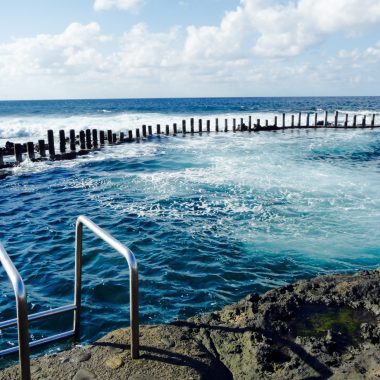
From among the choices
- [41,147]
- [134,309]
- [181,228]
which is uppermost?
[134,309]

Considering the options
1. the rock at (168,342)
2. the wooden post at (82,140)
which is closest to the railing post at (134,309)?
the rock at (168,342)

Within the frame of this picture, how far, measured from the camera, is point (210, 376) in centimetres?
363

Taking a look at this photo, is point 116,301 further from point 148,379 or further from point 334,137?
point 334,137

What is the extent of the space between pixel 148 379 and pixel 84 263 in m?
5.39

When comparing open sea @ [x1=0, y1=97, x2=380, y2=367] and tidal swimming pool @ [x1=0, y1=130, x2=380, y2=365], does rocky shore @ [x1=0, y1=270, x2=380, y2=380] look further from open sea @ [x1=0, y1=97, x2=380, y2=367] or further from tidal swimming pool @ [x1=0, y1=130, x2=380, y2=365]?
tidal swimming pool @ [x1=0, y1=130, x2=380, y2=365]

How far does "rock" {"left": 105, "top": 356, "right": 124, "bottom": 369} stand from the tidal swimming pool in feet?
6.92

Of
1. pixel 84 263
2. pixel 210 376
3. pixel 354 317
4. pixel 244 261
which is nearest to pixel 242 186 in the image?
pixel 244 261

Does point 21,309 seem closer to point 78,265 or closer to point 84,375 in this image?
point 84,375

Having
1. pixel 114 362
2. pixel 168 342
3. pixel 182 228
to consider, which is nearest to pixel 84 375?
pixel 114 362

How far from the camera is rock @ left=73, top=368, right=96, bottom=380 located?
3559mm

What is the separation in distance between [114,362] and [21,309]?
4.50 ft

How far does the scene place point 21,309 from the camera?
8.96 feet

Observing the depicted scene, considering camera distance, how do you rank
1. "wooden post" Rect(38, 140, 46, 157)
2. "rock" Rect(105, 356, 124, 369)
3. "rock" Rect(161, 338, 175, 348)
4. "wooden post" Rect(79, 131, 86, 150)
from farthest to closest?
"wooden post" Rect(79, 131, 86, 150) < "wooden post" Rect(38, 140, 46, 157) < "rock" Rect(161, 338, 175, 348) < "rock" Rect(105, 356, 124, 369)

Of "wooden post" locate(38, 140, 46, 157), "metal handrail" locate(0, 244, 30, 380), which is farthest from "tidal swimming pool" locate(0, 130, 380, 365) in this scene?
"metal handrail" locate(0, 244, 30, 380)
